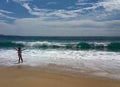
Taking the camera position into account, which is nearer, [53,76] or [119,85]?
[119,85]

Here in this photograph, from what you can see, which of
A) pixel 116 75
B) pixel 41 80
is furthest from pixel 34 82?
pixel 116 75

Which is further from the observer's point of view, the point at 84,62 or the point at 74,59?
the point at 74,59

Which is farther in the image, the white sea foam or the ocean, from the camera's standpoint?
the ocean

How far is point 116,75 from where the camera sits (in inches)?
373

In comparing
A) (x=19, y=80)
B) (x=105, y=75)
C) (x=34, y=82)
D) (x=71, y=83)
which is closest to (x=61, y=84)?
(x=71, y=83)

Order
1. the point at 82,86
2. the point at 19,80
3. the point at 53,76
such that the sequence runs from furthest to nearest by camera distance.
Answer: the point at 53,76, the point at 19,80, the point at 82,86

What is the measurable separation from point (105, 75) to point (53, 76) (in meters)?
2.29

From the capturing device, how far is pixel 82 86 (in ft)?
25.2

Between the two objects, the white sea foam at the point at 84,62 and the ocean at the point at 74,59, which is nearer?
the white sea foam at the point at 84,62

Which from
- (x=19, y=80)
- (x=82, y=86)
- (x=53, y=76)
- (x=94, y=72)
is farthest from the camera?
(x=94, y=72)

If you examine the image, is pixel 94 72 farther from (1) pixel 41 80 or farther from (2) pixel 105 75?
(1) pixel 41 80

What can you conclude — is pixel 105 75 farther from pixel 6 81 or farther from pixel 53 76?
pixel 6 81

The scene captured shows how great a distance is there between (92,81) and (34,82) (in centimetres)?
223

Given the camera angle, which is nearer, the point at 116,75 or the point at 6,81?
the point at 6,81
